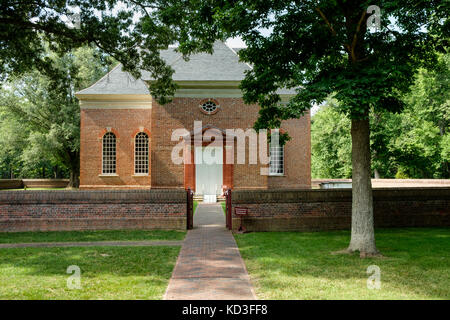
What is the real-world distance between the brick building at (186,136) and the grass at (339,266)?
35.3ft

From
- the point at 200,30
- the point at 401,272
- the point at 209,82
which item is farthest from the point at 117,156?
the point at 401,272

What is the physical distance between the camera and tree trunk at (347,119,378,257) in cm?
862

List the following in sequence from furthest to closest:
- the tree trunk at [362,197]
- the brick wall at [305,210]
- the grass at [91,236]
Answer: the brick wall at [305,210] < the grass at [91,236] < the tree trunk at [362,197]

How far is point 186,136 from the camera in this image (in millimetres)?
21266

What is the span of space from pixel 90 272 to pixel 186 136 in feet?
48.2

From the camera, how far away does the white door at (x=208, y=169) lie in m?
21.9

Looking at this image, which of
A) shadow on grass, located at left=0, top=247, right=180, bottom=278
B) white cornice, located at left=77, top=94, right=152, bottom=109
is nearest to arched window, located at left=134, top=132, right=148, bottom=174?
white cornice, located at left=77, top=94, right=152, bottom=109

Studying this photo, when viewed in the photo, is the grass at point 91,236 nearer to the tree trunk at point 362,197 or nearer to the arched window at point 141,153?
the tree trunk at point 362,197

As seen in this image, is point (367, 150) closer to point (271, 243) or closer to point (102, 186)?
point (271, 243)

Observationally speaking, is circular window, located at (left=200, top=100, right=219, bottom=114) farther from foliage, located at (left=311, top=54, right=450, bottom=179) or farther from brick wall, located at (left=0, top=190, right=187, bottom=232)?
foliage, located at (left=311, top=54, right=450, bottom=179)

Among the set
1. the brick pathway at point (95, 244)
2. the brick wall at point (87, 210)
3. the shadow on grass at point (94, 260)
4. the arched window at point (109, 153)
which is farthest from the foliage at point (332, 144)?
the shadow on grass at point (94, 260)

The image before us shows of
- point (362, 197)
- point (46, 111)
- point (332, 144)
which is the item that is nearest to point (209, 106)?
point (362, 197)

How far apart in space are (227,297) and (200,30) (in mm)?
6724

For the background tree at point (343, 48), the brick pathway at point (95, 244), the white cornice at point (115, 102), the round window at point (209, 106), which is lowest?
the brick pathway at point (95, 244)
